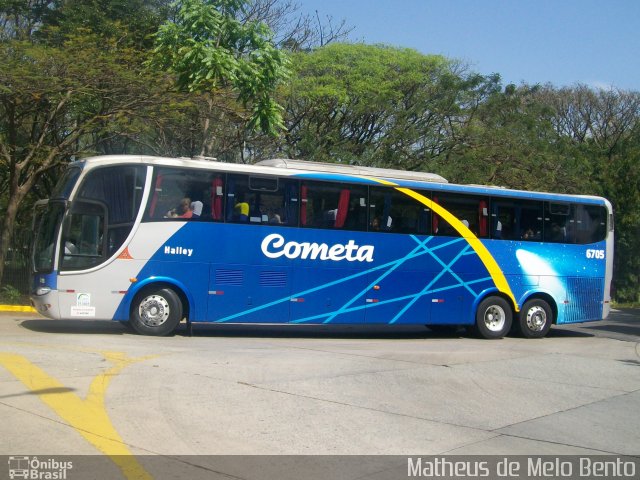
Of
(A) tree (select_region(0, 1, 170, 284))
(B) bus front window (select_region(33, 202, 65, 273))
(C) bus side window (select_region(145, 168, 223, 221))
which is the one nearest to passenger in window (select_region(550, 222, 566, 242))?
(C) bus side window (select_region(145, 168, 223, 221))

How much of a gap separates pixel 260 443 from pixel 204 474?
106 centimetres

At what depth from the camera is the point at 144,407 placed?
8.20 meters

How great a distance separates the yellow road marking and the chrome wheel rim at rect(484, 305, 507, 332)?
946cm

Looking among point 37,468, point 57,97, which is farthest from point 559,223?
point 37,468

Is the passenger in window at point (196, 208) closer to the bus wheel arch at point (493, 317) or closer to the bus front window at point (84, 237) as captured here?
the bus front window at point (84, 237)

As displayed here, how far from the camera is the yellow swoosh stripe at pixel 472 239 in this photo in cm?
1673

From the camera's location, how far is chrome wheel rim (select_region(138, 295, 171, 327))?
48.0 feet

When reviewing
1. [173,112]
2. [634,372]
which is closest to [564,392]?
[634,372]

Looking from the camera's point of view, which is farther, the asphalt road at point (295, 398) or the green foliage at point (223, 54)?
the green foliage at point (223, 54)

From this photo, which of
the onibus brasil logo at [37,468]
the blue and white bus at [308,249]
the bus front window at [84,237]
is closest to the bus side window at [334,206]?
the blue and white bus at [308,249]

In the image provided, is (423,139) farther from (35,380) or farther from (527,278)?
(35,380)

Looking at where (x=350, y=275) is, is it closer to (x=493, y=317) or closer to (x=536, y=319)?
(x=493, y=317)

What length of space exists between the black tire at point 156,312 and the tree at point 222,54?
541cm

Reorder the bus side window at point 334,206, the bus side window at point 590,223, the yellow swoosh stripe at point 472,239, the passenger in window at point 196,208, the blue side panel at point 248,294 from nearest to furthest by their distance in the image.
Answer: the passenger in window at point 196,208, the blue side panel at point 248,294, the bus side window at point 334,206, the yellow swoosh stripe at point 472,239, the bus side window at point 590,223
